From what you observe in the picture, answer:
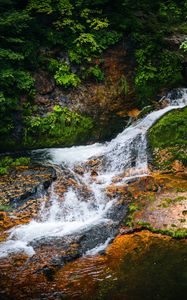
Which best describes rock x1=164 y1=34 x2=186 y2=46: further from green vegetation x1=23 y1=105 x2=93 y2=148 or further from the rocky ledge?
the rocky ledge

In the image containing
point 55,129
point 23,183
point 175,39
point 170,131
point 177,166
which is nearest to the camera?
point 23,183

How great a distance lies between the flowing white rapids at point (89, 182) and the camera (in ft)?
27.9

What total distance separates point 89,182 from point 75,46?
20.6 feet

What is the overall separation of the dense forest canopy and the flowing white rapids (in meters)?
1.65

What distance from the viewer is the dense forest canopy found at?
12977mm

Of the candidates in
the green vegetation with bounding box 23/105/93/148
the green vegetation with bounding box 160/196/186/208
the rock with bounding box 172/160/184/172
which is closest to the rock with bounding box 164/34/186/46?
the green vegetation with bounding box 23/105/93/148

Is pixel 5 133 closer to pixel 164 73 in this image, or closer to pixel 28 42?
pixel 28 42

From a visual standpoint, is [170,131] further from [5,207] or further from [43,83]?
[5,207]

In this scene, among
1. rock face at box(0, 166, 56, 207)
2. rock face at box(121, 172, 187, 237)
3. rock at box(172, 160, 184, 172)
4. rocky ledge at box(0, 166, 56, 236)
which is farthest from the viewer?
rock at box(172, 160, 184, 172)

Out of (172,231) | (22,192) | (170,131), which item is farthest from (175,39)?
(172,231)

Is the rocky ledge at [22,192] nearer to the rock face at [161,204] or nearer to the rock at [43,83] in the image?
the rock face at [161,204]

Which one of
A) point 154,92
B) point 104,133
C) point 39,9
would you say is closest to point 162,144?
point 104,133

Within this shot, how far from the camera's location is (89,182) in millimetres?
10625

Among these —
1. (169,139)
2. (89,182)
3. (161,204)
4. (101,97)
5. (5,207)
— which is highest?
(101,97)
